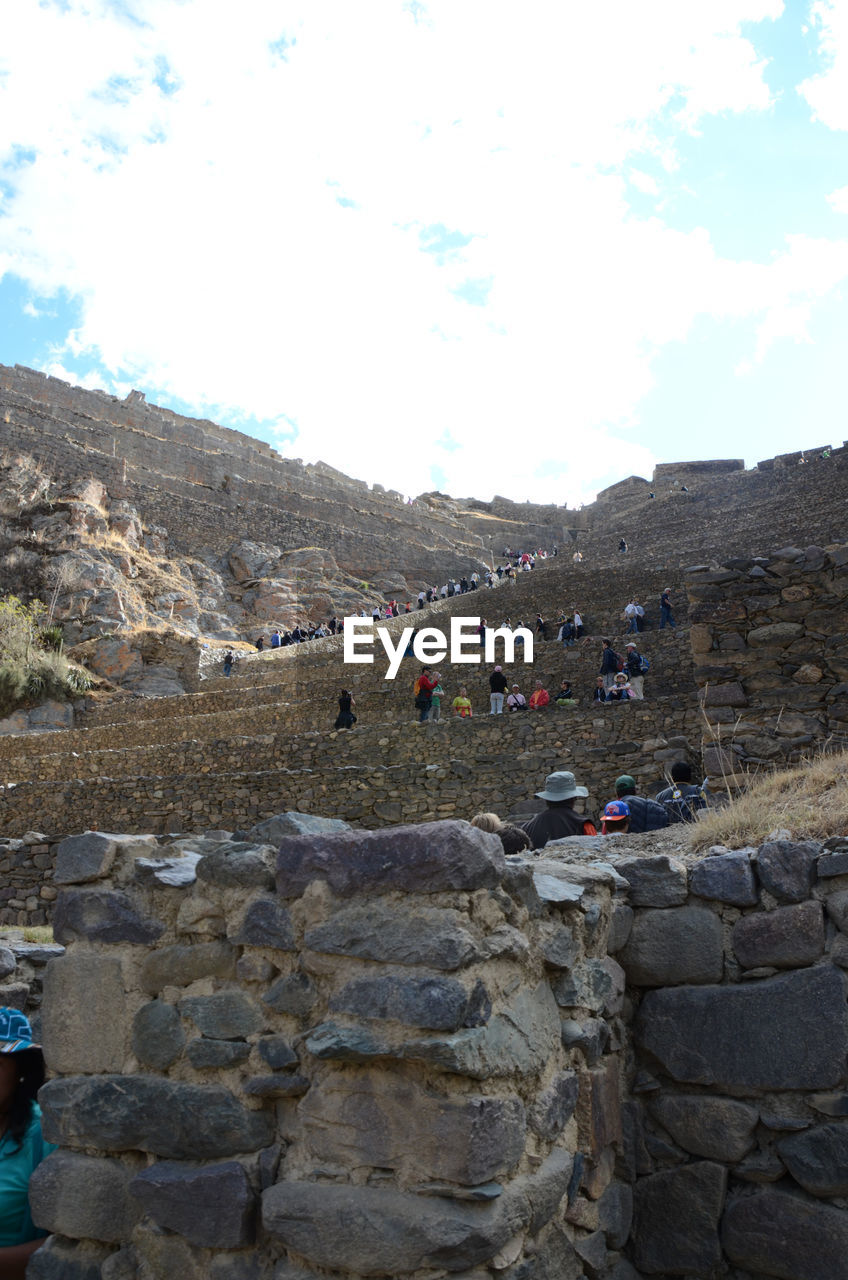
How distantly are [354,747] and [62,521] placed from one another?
2402 centimetres

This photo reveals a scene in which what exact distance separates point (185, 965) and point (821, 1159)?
2.24m

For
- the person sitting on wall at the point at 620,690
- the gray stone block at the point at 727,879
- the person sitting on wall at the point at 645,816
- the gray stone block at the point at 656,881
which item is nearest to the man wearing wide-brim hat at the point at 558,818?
the person sitting on wall at the point at 645,816

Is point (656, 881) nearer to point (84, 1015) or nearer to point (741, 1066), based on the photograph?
point (741, 1066)

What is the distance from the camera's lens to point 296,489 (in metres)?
48.1

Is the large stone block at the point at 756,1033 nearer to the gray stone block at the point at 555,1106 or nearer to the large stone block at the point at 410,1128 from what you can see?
the gray stone block at the point at 555,1106

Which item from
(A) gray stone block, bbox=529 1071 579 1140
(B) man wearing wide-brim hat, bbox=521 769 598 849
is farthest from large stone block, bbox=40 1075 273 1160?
(B) man wearing wide-brim hat, bbox=521 769 598 849

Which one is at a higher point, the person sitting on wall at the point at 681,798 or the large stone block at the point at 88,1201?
the person sitting on wall at the point at 681,798

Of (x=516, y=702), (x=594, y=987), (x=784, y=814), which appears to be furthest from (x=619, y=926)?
(x=516, y=702)

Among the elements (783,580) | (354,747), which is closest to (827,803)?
(783,580)

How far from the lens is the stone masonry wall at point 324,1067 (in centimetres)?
243

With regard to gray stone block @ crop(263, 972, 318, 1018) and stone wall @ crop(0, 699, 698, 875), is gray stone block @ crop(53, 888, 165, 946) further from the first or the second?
stone wall @ crop(0, 699, 698, 875)

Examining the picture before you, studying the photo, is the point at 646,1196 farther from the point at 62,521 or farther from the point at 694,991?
the point at 62,521

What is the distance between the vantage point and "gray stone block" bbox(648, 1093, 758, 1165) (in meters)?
3.26

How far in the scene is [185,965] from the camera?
2.90 m
